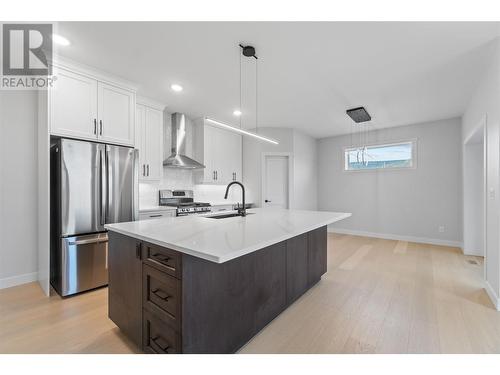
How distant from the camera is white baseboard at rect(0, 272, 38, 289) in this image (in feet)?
9.11

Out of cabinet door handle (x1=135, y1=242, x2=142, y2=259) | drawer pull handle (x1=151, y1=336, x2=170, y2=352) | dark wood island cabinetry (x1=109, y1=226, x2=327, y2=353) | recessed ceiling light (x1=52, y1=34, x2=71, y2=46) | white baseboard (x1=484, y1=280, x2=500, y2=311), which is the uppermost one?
recessed ceiling light (x1=52, y1=34, x2=71, y2=46)

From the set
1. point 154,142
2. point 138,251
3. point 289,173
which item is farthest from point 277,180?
point 138,251

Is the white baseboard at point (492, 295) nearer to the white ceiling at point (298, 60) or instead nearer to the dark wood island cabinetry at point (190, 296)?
the dark wood island cabinetry at point (190, 296)

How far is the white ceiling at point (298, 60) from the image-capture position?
213 centimetres

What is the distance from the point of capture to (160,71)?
2898 millimetres

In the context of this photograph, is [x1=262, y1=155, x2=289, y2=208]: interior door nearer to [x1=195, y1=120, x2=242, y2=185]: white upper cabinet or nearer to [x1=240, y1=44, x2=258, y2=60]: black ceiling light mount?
[x1=195, y1=120, x2=242, y2=185]: white upper cabinet

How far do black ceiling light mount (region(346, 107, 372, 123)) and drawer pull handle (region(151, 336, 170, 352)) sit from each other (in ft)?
14.3

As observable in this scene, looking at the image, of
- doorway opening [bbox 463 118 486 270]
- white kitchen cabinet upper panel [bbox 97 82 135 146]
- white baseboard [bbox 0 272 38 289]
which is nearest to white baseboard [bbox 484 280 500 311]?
doorway opening [bbox 463 118 486 270]

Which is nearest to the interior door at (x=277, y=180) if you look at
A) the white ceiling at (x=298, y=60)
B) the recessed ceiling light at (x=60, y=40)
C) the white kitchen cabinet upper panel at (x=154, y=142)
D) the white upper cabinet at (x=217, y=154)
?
the white upper cabinet at (x=217, y=154)

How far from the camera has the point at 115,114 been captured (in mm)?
3057

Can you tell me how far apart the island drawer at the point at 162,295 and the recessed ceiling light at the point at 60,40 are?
229 centimetres

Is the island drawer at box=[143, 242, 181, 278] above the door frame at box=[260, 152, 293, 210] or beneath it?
beneath

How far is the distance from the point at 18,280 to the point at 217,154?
11.9ft
